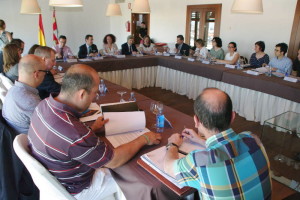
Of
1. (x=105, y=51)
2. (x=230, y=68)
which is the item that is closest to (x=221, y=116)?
(x=230, y=68)

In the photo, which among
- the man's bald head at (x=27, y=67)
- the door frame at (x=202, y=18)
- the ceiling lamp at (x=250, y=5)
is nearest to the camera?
the man's bald head at (x=27, y=67)

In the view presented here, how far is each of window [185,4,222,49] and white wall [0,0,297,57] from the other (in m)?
0.15

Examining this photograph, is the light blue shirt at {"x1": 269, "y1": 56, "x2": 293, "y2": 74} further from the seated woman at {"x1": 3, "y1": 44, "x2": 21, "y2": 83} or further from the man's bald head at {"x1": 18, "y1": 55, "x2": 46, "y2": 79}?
the seated woman at {"x1": 3, "y1": 44, "x2": 21, "y2": 83}

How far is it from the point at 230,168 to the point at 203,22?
254 inches

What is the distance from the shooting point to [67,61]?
14.8ft

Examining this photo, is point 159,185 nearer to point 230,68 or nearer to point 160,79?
point 230,68

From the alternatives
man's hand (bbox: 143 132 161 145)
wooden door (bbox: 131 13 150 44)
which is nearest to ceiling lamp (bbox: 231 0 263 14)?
man's hand (bbox: 143 132 161 145)

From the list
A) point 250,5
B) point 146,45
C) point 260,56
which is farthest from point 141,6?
point 260,56

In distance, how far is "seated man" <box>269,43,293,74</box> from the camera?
13.0 feet

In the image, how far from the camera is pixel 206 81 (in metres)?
4.53

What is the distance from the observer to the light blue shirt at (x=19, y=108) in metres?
1.75

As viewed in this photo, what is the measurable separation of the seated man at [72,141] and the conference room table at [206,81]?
108 inches

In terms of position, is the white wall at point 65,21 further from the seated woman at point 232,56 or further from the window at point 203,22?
the seated woman at point 232,56

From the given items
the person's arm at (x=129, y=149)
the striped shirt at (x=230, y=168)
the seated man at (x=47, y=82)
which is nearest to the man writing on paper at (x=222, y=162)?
the striped shirt at (x=230, y=168)
